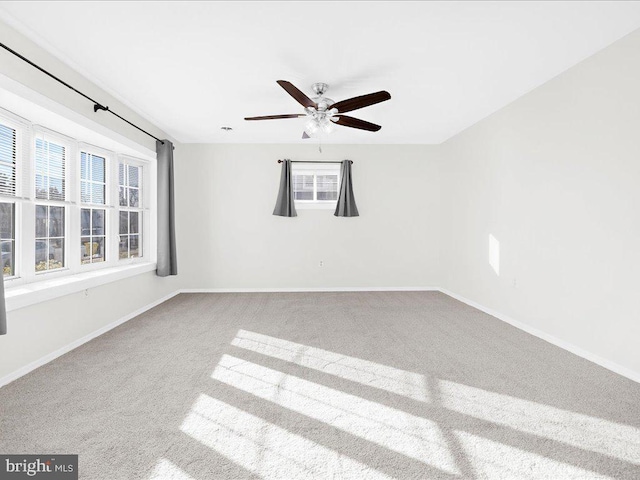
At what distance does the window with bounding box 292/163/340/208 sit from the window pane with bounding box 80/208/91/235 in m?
2.85

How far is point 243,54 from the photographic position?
99.5 inches

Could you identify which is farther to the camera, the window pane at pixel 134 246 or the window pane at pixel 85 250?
the window pane at pixel 134 246

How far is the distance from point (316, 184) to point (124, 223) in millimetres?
2891

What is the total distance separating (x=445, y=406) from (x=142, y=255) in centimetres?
416

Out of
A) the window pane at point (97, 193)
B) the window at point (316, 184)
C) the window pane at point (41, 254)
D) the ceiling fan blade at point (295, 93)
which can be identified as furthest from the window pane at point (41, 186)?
the window at point (316, 184)

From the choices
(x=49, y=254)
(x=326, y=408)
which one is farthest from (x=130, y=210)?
(x=326, y=408)

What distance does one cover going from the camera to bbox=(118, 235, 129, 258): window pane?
395 cm

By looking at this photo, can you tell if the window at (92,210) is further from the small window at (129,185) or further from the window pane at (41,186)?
the window pane at (41,186)

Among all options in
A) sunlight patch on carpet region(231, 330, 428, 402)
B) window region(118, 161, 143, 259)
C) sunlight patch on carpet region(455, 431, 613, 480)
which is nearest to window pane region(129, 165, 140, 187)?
window region(118, 161, 143, 259)

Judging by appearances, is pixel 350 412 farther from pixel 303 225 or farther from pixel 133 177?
pixel 133 177

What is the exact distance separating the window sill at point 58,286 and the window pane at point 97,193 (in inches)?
30.8

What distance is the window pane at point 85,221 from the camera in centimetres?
329

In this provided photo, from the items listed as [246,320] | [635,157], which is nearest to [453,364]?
[635,157]

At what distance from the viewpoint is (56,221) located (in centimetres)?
293
